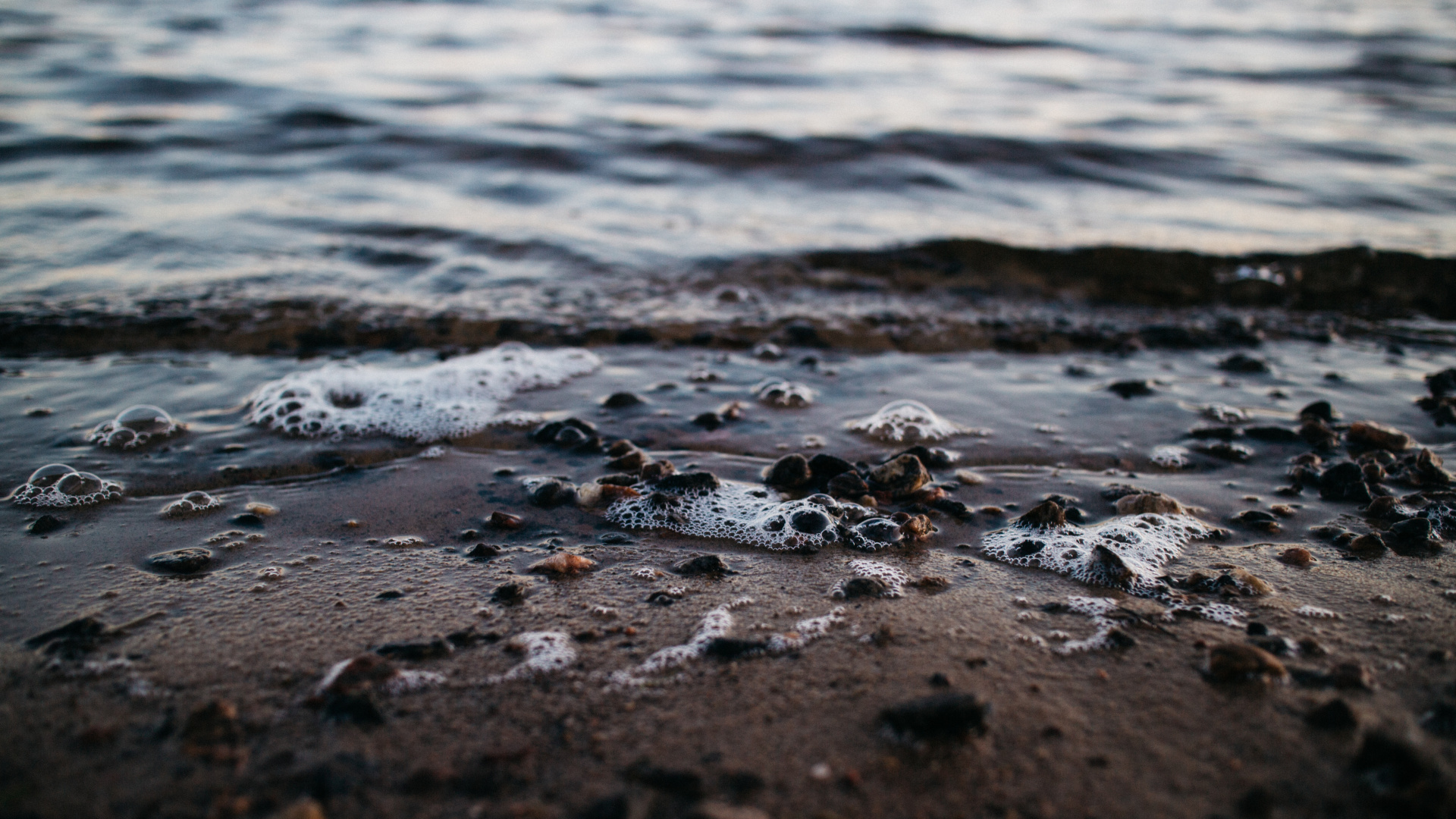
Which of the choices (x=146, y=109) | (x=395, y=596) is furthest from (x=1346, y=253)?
(x=146, y=109)

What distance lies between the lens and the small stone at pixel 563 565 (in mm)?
2246

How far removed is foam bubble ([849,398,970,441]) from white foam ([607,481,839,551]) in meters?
0.78

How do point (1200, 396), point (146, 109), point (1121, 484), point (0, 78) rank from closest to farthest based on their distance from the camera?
point (1121, 484) < point (1200, 396) < point (146, 109) < point (0, 78)

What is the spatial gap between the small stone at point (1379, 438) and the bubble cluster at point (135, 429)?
4.65 meters

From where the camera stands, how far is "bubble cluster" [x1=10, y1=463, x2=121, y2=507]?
8.52 feet

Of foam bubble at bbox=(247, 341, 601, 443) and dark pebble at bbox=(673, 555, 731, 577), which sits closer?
dark pebble at bbox=(673, 555, 731, 577)

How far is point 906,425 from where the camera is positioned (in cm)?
341

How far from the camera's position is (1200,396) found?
386 centimetres

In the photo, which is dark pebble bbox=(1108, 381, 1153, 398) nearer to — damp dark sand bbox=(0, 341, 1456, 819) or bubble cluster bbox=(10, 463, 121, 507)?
damp dark sand bbox=(0, 341, 1456, 819)

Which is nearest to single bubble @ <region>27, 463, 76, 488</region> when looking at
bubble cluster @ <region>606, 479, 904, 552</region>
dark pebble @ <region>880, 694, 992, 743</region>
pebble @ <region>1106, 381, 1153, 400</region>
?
bubble cluster @ <region>606, 479, 904, 552</region>

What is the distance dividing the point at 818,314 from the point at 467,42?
11.2m

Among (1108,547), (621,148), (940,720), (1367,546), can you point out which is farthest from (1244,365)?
(621,148)

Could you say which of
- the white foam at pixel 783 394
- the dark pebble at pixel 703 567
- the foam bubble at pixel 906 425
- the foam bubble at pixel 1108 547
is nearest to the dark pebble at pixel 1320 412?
the foam bubble at pixel 1108 547

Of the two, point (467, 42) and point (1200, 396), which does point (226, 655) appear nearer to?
point (1200, 396)
